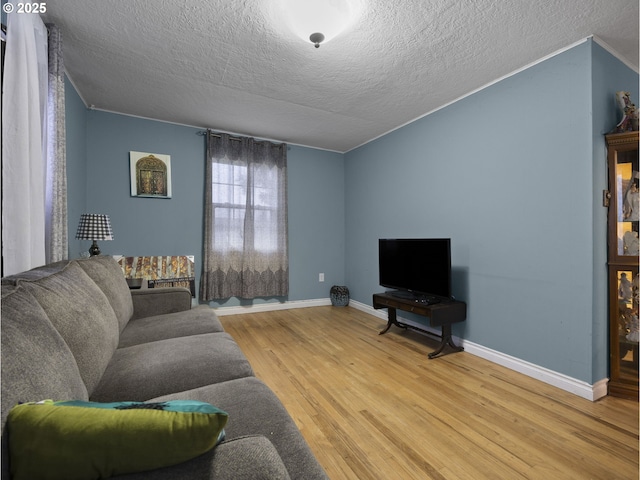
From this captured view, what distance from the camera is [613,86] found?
2090 mm

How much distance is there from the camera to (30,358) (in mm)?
673

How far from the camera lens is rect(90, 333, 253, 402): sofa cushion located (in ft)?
3.61

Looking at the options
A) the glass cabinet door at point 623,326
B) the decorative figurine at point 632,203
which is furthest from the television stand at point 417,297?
the decorative figurine at point 632,203

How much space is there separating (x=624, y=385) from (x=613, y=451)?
749 millimetres

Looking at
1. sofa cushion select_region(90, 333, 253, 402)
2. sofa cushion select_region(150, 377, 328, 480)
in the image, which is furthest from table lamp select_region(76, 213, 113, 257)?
sofa cushion select_region(150, 377, 328, 480)

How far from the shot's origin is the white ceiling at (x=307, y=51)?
1.79 meters

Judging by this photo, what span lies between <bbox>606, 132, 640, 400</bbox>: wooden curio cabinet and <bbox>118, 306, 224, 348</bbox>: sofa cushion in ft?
8.74

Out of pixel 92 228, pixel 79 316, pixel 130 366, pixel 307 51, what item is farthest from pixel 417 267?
pixel 92 228

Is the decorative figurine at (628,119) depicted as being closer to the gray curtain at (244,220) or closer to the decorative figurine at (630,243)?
the decorative figurine at (630,243)

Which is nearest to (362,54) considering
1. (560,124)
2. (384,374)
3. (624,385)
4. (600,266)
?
(560,124)

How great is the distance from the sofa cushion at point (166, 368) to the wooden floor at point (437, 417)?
639 mm

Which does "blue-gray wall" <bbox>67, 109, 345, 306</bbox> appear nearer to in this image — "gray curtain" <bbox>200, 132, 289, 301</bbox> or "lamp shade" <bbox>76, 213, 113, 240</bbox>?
"gray curtain" <bbox>200, 132, 289, 301</bbox>

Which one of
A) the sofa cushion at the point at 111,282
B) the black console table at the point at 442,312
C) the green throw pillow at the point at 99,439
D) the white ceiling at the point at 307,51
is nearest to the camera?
the green throw pillow at the point at 99,439

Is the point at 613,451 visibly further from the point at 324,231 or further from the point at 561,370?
the point at 324,231
